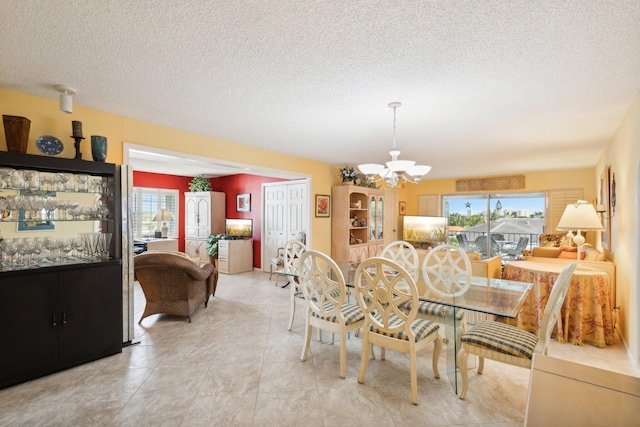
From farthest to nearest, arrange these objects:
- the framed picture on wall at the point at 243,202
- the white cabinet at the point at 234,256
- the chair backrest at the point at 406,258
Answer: the framed picture on wall at the point at 243,202
the white cabinet at the point at 234,256
the chair backrest at the point at 406,258

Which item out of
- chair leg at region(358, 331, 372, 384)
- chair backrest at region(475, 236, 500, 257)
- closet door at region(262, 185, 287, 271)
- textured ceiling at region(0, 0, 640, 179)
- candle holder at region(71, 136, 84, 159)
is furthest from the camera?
chair backrest at region(475, 236, 500, 257)

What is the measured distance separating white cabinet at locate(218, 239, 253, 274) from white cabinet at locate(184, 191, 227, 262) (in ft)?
2.67

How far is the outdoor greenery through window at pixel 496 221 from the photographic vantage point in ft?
23.8

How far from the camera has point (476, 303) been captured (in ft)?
8.00

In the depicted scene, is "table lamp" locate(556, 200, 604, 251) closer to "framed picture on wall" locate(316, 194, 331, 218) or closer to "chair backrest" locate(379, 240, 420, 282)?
"chair backrest" locate(379, 240, 420, 282)

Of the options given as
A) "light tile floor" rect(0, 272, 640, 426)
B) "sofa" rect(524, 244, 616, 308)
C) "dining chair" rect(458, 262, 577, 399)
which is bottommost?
"light tile floor" rect(0, 272, 640, 426)

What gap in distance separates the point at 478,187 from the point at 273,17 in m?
7.35

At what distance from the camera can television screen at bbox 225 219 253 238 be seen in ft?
24.3

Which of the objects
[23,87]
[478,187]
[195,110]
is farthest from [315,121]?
[478,187]

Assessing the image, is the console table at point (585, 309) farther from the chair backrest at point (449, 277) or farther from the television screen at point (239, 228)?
the television screen at point (239, 228)

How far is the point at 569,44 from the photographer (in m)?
1.83

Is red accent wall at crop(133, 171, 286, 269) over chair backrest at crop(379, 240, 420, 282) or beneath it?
over

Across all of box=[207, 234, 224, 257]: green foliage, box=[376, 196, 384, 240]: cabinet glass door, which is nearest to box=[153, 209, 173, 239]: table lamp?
box=[207, 234, 224, 257]: green foliage

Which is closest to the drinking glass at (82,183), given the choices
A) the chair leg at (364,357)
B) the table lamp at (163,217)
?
the chair leg at (364,357)
